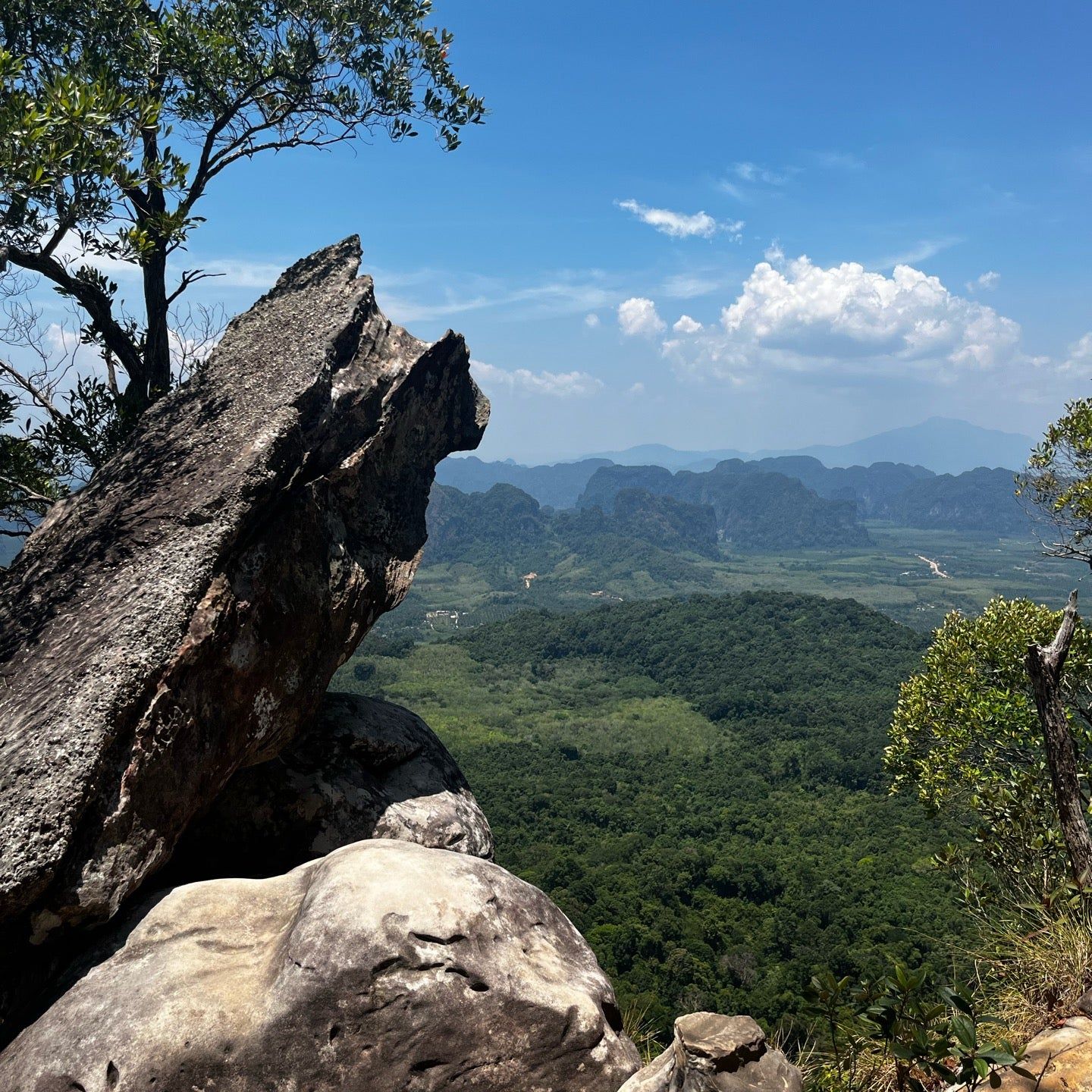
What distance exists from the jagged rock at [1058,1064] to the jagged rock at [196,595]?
22.7ft

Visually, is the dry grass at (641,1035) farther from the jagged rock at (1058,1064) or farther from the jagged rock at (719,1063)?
the jagged rock at (1058,1064)

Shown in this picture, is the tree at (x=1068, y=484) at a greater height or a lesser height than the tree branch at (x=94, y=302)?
lesser

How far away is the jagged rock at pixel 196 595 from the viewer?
19.8 ft

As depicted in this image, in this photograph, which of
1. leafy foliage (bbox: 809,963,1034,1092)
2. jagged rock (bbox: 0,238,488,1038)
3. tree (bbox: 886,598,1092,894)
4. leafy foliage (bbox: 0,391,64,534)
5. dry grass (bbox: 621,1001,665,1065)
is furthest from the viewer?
tree (bbox: 886,598,1092,894)

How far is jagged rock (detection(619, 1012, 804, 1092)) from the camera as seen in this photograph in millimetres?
4715

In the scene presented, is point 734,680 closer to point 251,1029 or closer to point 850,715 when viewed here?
point 850,715

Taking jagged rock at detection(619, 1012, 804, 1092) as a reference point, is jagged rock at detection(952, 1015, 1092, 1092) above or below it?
below

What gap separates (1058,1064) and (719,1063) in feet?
9.10

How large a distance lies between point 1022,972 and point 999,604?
9.82 metres

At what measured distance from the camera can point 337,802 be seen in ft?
30.7

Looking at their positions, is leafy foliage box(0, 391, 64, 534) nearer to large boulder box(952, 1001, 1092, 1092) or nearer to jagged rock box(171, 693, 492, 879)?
jagged rock box(171, 693, 492, 879)

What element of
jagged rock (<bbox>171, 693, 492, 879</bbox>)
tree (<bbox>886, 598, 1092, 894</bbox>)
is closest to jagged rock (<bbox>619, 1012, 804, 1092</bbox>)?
jagged rock (<bbox>171, 693, 492, 879</bbox>)

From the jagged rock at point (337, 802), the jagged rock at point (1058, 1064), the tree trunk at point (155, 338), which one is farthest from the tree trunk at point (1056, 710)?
the tree trunk at point (155, 338)

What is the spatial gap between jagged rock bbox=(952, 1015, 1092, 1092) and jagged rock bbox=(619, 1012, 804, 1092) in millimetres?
1475
